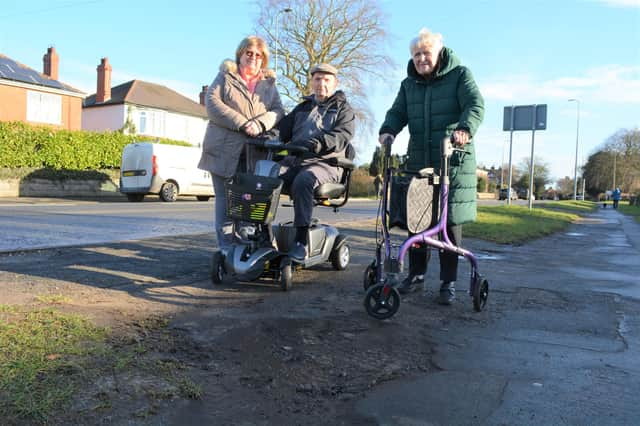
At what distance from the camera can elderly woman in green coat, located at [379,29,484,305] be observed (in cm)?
415

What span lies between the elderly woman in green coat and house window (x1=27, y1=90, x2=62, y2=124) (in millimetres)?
33383

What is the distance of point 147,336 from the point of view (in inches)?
116

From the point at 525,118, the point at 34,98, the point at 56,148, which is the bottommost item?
the point at 56,148

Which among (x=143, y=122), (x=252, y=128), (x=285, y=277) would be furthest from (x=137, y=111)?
(x=285, y=277)

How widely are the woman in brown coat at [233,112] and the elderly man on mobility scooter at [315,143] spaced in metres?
0.36

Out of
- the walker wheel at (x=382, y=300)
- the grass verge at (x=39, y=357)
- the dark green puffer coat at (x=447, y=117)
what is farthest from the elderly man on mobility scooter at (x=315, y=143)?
the grass verge at (x=39, y=357)

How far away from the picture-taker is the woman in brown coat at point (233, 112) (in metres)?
4.83

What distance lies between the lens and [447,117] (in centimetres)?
432

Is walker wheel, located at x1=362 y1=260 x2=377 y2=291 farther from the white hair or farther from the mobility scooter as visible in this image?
the white hair

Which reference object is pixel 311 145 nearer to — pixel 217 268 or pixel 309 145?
pixel 309 145

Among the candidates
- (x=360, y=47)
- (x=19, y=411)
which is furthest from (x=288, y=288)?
(x=360, y=47)

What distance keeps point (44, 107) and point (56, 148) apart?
11153 millimetres

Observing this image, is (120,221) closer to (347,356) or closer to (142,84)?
(347,356)

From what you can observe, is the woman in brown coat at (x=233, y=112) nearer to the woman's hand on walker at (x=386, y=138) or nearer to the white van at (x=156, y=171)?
the woman's hand on walker at (x=386, y=138)
